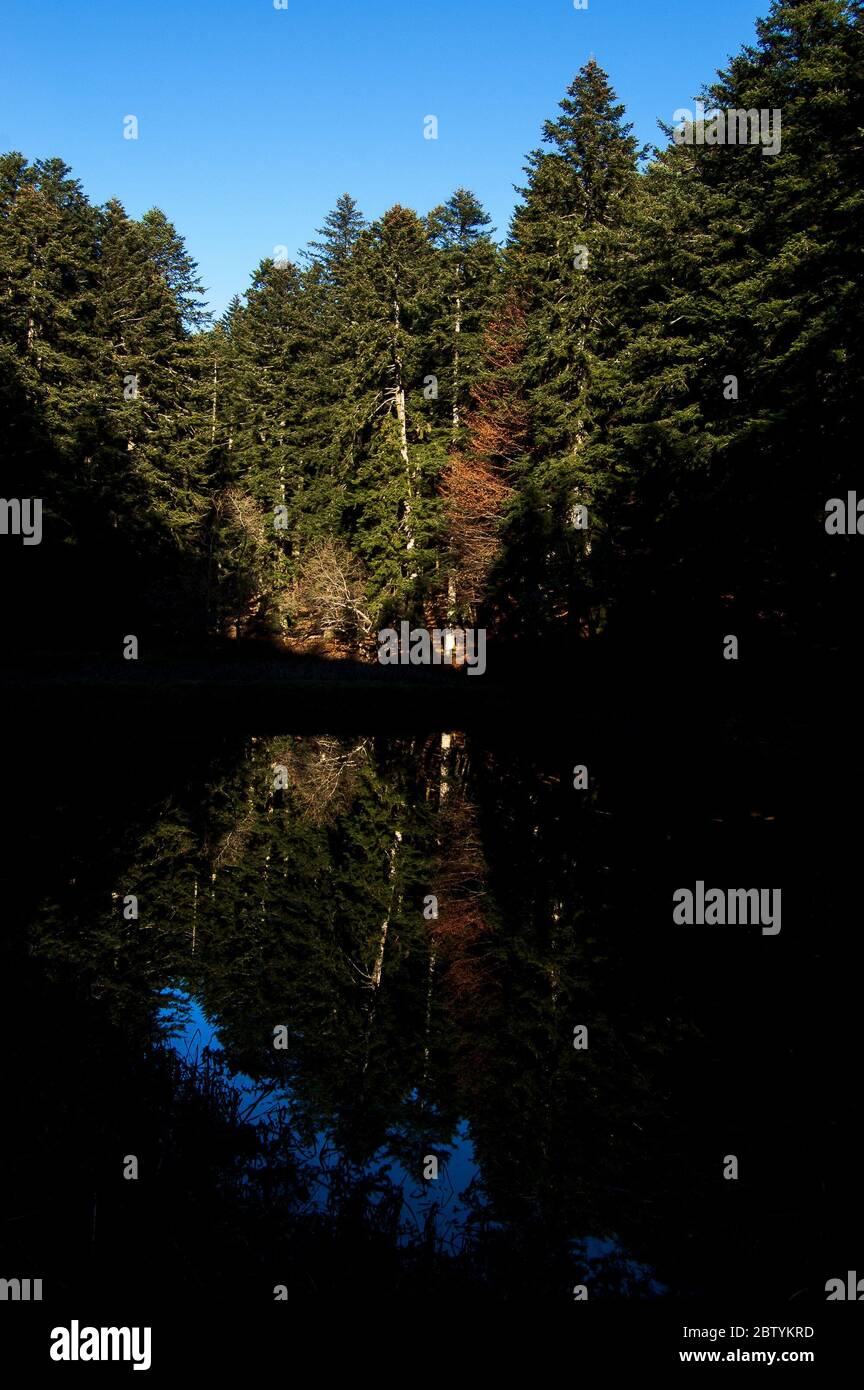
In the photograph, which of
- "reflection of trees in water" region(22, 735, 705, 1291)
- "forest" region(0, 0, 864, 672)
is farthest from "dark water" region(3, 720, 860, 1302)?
"forest" region(0, 0, 864, 672)

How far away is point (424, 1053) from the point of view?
742 cm

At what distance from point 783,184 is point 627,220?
7400 millimetres

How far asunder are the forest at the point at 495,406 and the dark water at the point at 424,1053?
483 inches

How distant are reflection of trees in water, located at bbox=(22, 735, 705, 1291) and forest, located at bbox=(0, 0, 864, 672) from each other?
12.9 metres

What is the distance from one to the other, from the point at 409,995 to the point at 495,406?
30314 mm

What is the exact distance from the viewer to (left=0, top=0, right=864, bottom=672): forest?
75.6 feet
